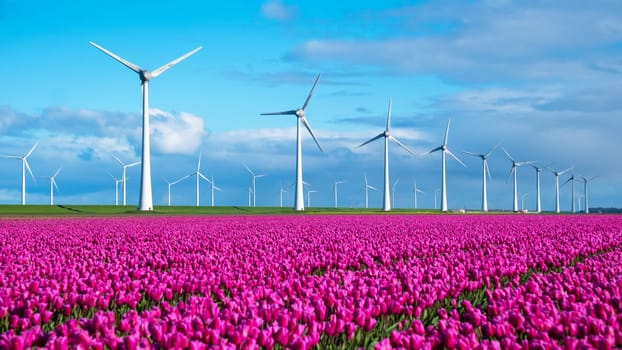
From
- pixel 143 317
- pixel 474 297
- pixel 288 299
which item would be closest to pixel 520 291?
pixel 474 297

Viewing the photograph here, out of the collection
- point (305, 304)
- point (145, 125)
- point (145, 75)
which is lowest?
point (305, 304)

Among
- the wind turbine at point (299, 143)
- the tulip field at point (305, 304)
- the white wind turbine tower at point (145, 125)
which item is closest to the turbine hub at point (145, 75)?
the white wind turbine tower at point (145, 125)

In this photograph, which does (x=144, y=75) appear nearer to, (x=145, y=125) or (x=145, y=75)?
(x=145, y=75)

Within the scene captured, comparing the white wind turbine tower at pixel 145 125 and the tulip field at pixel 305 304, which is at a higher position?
the white wind turbine tower at pixel 145 125

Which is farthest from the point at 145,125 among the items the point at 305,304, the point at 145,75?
the point at 305,304

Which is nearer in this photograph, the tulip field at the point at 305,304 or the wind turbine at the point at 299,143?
the tulip field at the point at 305,304

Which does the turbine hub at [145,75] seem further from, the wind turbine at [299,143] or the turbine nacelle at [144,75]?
the wind turbine at [299,143]

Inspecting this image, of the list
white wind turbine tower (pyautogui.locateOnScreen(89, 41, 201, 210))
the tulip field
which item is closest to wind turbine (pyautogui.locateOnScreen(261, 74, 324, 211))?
white wind turbine tower (pyautogui.locateOnScreen(89, 41, 201, 210))

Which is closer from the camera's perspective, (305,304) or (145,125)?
(305,304)

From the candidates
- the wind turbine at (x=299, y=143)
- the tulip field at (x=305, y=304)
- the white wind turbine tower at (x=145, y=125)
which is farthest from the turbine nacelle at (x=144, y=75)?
the tulip field at (x=305, y=304)

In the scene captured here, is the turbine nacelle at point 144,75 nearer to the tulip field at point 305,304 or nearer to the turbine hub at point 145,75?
the turbine hub at point 145,75

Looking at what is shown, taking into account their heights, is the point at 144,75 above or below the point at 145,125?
above

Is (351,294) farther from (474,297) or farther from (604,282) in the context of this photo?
(604,282)

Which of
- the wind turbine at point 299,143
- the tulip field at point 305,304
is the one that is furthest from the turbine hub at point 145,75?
the tulip field at point 305,304
